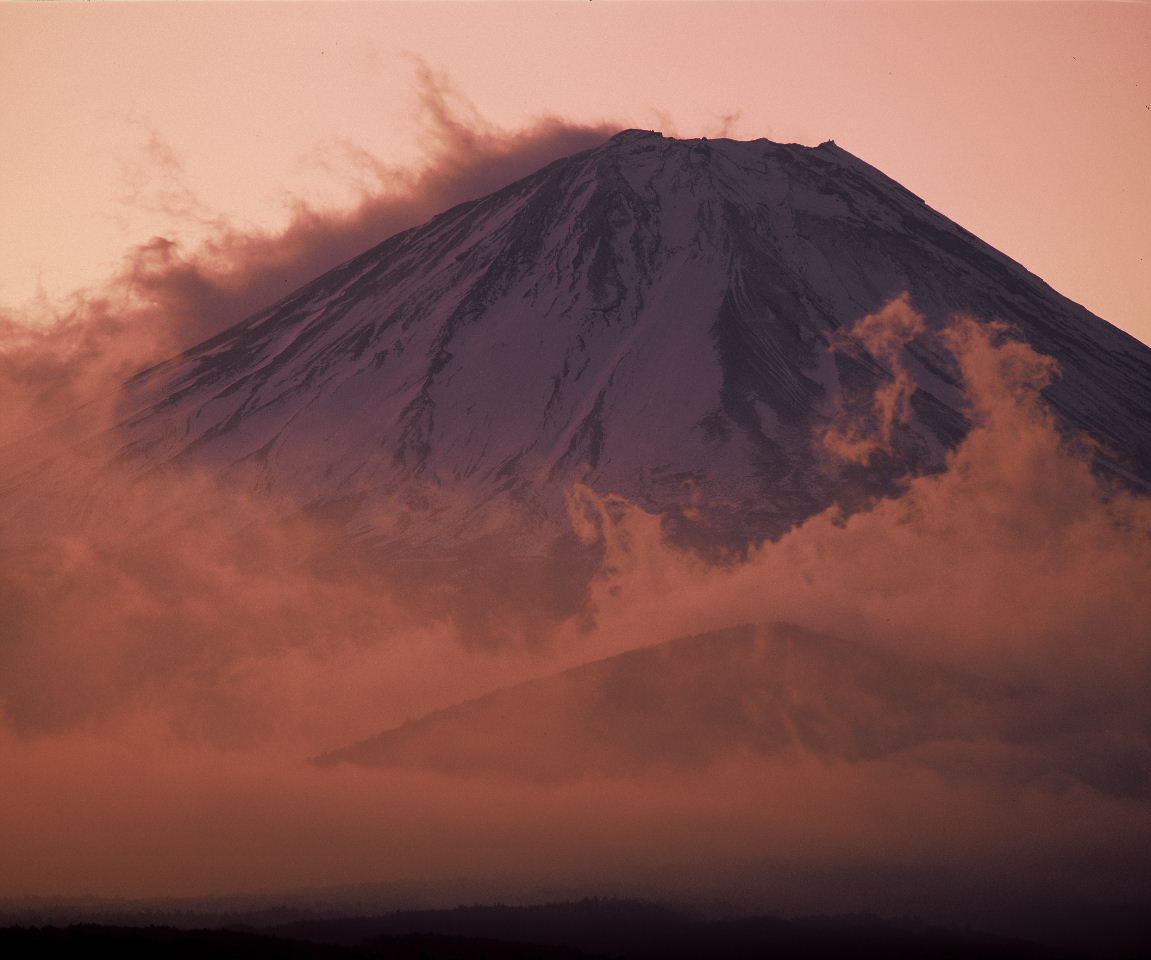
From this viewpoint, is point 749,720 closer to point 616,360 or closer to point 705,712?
point 705,712

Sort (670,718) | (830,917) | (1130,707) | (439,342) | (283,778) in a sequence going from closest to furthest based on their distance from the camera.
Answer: (830,917) < (283,778) < (670,718) < (1130,707) < (439,342)

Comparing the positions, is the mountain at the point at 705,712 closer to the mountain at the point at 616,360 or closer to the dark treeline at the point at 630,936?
the mountain at the point at 616,360

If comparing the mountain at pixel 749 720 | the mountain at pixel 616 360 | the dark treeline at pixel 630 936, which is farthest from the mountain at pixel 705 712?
the dark treeline at pixel 630 936

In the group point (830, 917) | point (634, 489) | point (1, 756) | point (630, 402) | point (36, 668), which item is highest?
point (630, 402)

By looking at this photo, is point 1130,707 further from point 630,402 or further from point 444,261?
point 444,261

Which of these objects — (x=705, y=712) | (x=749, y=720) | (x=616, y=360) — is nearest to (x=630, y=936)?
(x=705, y=712)

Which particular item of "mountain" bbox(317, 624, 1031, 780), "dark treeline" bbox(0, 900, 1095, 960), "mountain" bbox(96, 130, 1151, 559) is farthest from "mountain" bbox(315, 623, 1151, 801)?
"dark treeline" bbox(0, 900, 1095, 960)

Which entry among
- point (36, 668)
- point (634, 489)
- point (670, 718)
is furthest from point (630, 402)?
point (36, 668)

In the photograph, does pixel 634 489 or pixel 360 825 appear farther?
pixel 634 489
